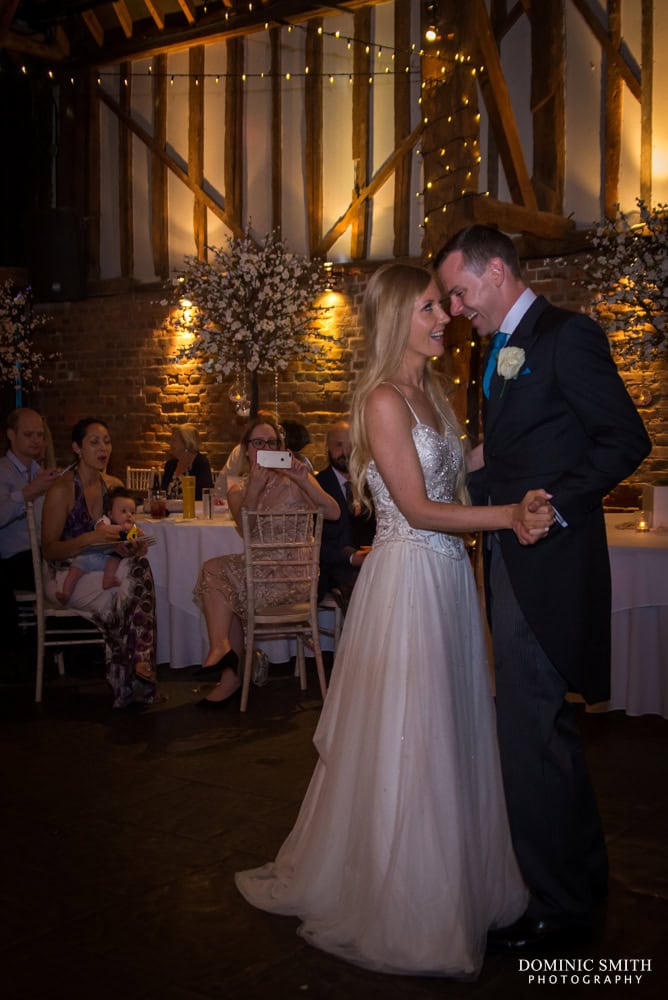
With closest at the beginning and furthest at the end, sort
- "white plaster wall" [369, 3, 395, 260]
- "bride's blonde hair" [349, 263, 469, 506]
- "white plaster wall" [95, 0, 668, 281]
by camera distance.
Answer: "bride's blonde hair" [349, 263, 469, 506]
"white plaster wall" [95, 0, 668, 281]
"white plaster wall" [369, 3, 395, 260]

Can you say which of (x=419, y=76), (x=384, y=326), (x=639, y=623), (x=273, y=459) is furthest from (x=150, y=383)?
(x=384, y=326)

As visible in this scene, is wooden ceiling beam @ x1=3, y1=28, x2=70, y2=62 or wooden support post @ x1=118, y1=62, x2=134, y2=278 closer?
wooden ceiling beam @ x1=3, y1=28, x2=70, y2=62

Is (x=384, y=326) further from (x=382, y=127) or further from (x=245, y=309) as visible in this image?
(x=382, y=127)

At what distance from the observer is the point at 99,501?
18.2 ft

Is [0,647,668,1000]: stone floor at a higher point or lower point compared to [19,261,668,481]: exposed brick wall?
lower

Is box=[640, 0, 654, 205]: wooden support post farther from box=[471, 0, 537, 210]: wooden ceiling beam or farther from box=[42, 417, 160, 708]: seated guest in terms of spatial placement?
box=[42, 417, 160, 708]: seated guest

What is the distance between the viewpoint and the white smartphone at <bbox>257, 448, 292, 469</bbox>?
470 centimetres

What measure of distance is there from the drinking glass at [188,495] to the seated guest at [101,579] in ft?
2.40

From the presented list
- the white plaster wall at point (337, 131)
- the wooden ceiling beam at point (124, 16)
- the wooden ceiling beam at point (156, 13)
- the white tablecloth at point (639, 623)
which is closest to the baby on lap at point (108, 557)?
the white tablecloth at point (639, 623)

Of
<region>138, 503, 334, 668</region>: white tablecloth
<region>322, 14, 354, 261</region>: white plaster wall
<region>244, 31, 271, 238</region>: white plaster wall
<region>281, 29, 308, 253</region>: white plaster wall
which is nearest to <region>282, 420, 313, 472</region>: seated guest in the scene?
<region>138, 503, 334, 668</region>: white tablecloth

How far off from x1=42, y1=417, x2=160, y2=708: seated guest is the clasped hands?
3.21 metres

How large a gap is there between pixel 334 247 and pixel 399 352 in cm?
785

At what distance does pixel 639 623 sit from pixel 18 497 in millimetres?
3621

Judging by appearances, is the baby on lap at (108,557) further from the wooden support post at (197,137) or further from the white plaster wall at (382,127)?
the wooden support post at (197,137)
